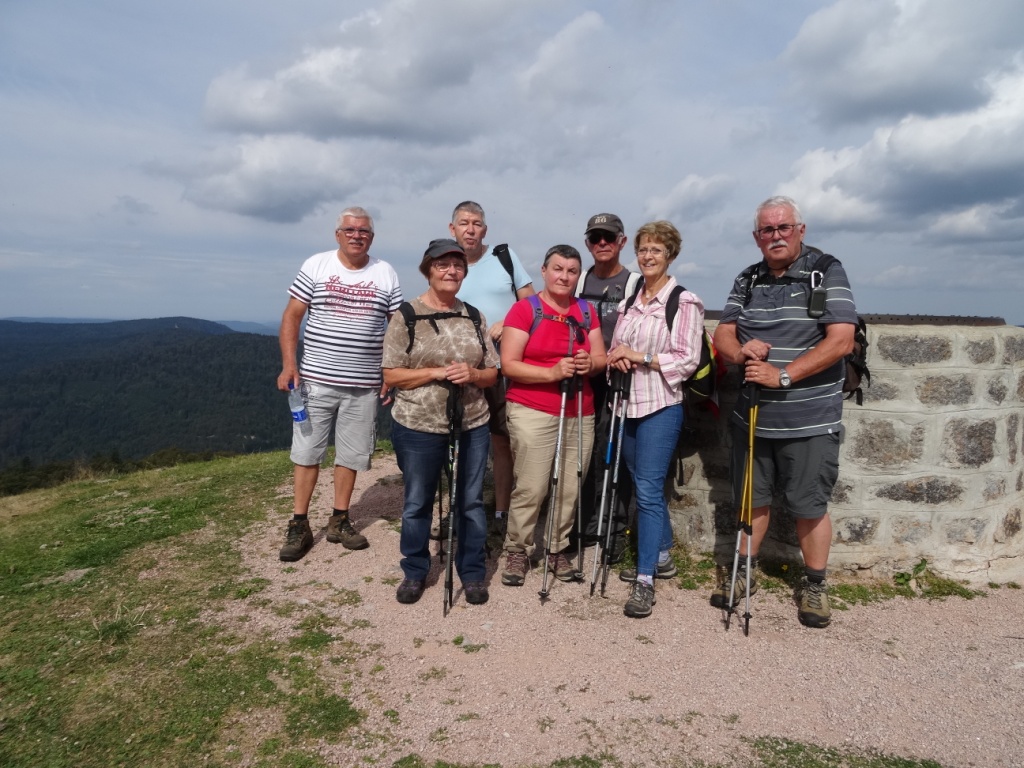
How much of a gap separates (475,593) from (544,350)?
1.91m

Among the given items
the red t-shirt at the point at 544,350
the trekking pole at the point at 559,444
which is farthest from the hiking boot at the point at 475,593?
the red t-shirt at the point at 544,350

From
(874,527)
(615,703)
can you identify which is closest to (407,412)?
(615,703)

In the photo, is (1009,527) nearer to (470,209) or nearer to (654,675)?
(654,675)

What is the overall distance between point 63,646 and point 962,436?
681 centimetres

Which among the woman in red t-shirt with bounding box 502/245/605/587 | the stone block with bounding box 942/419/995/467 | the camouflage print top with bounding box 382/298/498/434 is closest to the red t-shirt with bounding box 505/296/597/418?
the woman in red t-shirt with bounding box 502/245/605/587

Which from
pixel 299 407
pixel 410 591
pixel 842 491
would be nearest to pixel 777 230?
pixel 842 491

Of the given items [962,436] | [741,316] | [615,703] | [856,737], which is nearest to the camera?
[856,737]

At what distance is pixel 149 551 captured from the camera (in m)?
6.34

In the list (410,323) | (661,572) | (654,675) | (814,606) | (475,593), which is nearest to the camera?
(654,675)

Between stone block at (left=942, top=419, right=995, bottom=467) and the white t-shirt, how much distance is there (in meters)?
4.69

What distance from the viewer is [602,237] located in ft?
17.2

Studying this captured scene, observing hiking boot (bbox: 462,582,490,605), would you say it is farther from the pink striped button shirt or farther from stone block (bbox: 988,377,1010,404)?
stone block (bbox: 988,377,1010,404)

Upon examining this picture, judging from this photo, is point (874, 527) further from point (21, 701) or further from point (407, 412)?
point (21, 701)

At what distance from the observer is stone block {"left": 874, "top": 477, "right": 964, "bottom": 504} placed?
5.41m
